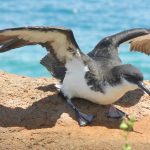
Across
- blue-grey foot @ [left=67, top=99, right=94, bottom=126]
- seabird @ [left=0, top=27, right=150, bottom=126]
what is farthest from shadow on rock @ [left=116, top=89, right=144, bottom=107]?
blue-grey foot @ [left=67, top=99, right=94, bottom=126]

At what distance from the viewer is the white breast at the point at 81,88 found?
721 cm

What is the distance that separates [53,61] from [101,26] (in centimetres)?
993

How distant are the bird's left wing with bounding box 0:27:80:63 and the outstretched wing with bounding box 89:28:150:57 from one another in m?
0.65

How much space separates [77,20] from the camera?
18.5 metres

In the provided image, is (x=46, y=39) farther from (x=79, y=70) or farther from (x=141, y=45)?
(x=141, y=45)

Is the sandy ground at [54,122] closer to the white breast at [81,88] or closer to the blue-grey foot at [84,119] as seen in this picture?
the blue-grey foot at [84,119]

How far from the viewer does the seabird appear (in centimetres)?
709

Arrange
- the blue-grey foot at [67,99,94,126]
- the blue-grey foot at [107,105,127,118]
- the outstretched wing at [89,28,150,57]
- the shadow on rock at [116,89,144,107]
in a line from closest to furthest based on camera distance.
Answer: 1. the blue-grey foot at [67,99,94,126]
2. the blue-grey foot at [107,105,127,118]
3. the shadow on rock at [116,89,144,107]
4. the outstretched wing at [89,28,150,57]

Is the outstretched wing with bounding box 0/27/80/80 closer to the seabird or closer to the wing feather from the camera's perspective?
the seabird

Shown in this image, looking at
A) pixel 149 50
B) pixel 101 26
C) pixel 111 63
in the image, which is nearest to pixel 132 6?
pixel 101 26

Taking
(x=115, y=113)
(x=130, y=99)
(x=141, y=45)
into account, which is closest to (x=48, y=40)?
(x=115, y=113)

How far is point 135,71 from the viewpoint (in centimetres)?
706

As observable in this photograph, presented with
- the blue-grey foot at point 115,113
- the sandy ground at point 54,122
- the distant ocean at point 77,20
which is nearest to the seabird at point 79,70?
the blue-grey foot at point 115,113

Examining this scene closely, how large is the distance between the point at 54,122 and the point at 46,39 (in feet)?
2.97
